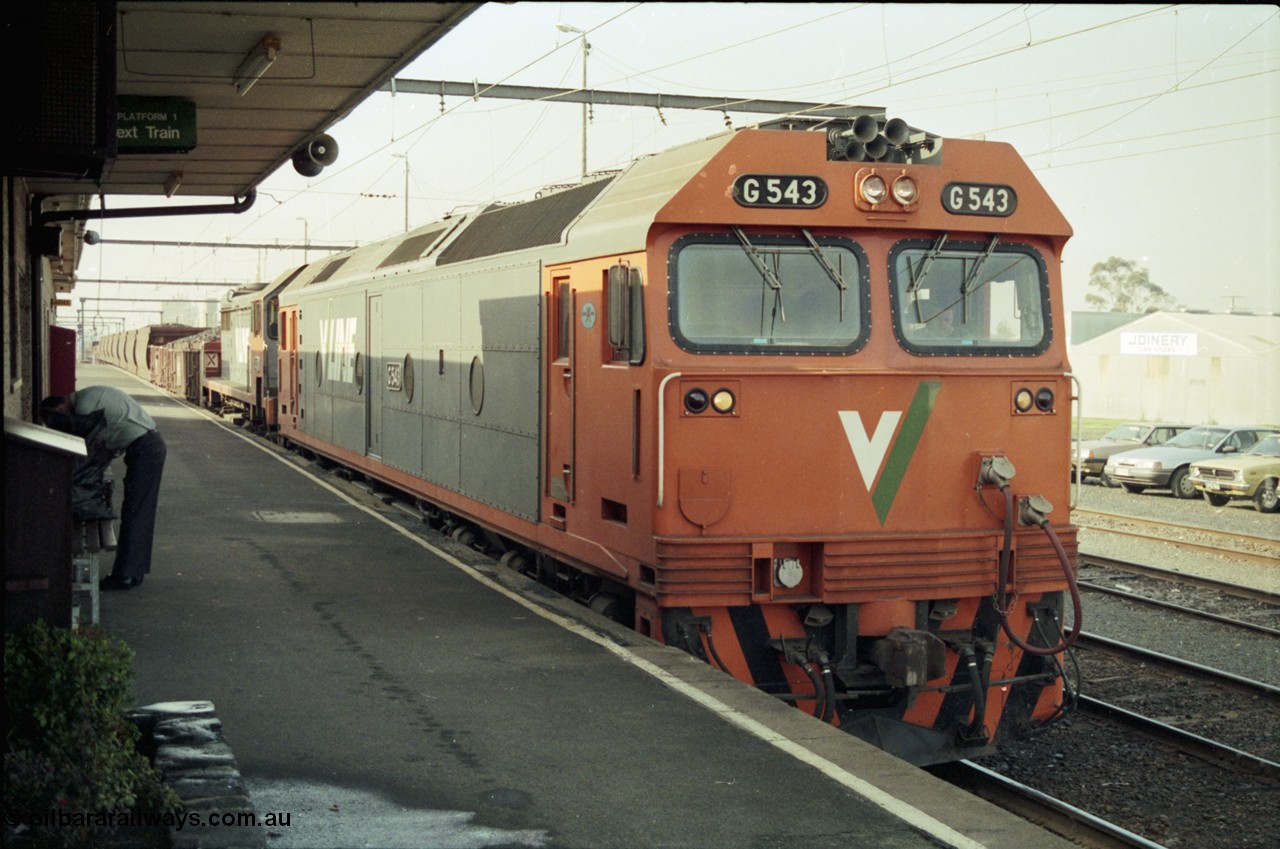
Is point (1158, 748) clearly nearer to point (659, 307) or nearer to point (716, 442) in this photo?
point (716, 442)

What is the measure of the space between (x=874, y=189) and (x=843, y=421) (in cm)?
142

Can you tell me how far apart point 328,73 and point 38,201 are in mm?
7426

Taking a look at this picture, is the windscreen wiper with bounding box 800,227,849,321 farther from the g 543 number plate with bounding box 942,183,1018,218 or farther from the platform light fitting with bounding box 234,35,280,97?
the platform light fitting with bounding box 234,35,280,97

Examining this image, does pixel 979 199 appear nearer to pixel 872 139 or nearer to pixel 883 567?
pixel 872 139

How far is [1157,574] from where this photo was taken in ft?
52.3

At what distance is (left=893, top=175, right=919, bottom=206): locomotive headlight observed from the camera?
8281mm

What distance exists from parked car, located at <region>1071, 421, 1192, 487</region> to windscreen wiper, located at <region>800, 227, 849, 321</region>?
21.4 meters

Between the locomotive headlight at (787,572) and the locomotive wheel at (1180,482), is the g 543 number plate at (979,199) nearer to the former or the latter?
the locomotive headlight at (787,572)

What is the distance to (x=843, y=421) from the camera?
320 inches

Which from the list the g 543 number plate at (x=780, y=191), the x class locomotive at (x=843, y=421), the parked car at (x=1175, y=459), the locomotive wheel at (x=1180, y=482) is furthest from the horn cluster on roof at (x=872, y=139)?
the locomotive wheel at (x=1180, y=482)

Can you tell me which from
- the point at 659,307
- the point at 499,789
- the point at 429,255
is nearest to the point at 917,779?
the point at 499,789

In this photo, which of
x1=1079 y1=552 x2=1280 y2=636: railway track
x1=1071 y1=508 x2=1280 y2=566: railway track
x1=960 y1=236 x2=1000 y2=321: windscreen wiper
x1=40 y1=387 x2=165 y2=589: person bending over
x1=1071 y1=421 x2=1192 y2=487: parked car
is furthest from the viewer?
x1=1071 y1=421 x2=1192 y2=487: parked car

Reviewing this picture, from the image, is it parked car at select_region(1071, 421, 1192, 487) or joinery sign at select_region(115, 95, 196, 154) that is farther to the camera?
parked car at select_region(1071, 421, 1192, 487)

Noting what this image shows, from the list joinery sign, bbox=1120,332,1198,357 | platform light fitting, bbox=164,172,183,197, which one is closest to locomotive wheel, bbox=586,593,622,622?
platform light fitting, bbox=164,172,183,197
